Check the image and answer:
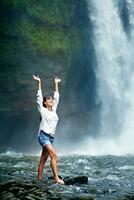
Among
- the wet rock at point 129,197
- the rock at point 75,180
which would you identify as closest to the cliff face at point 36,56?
the rock at point 75,180

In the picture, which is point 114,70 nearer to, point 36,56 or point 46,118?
point 36,56

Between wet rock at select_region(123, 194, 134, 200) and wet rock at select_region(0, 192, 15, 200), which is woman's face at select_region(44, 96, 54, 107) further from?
wet rock at select_region(123, 194, 134, 200)

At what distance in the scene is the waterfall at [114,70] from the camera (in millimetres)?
31578

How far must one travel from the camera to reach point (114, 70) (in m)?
32.0

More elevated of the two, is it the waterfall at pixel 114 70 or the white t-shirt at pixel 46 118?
the waterfall at pixel 114 70

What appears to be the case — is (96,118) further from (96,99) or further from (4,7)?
(4,7)

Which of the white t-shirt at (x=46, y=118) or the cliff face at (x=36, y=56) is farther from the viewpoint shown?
the cliff face at (x=36, y=56)

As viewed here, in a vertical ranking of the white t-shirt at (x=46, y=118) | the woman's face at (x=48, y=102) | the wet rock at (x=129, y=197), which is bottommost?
the wet rock at (x=129, y=197)

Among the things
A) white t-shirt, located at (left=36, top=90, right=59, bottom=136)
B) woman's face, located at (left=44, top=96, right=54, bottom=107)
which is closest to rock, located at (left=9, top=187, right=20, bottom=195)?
white t-shirt, located at (left=36, top=90, right=59, bottom=136)

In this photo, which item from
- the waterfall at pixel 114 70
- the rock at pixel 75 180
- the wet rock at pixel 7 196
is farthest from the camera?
the waterfall at pixel 114 70

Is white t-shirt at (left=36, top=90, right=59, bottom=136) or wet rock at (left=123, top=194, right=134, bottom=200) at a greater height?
white t-shirt at (left=36, top=90, right=59, bottom=136)

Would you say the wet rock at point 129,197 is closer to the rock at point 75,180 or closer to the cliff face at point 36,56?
the rock at point 75,180

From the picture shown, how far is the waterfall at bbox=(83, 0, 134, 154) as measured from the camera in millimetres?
31578

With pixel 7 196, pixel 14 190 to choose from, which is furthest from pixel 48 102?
pixel 7 196
